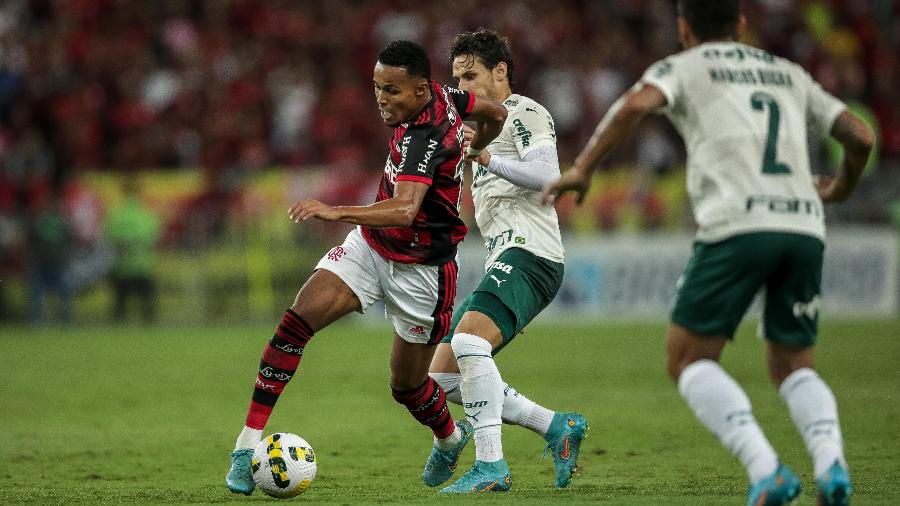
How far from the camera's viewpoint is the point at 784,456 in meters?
8.70

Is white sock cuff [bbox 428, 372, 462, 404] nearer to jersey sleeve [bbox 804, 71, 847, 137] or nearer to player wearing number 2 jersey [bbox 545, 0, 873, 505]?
player wearing number 2 jersey [bbox 545, 0, 873, 505]

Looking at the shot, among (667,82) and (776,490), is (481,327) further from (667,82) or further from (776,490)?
(776,490)

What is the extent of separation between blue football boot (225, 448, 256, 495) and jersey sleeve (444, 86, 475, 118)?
231 centimetres

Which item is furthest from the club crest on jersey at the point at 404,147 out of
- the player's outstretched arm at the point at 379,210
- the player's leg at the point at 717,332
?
the player's leg at the point at 717,332

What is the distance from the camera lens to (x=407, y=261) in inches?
299

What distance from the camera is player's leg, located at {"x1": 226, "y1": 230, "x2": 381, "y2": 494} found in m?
7.21

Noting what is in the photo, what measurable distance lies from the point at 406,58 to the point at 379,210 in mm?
982

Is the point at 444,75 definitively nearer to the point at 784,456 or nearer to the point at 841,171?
the point at 784,456

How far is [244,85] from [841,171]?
1792cm

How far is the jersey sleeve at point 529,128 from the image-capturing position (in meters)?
7.81

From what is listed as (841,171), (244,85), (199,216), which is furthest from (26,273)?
(841,171)

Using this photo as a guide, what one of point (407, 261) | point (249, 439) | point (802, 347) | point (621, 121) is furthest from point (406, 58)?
point (802, 347)

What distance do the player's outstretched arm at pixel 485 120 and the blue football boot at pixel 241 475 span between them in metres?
2.16

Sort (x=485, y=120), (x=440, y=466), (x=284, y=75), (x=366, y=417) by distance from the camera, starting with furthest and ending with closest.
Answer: (x=284, y=75)
(x=366, y=417)
(x=440, y=466)
(x=485, y=120)
